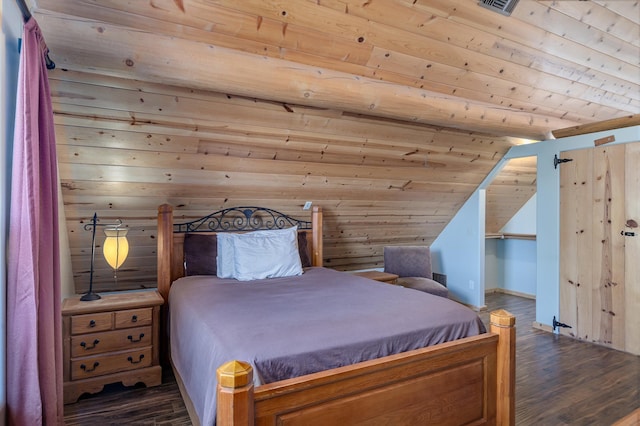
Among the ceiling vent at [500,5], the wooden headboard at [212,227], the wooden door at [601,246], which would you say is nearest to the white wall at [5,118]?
the wooden headboard at [212,227]

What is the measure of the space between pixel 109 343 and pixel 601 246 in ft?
13.5

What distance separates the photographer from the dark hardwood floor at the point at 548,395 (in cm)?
216

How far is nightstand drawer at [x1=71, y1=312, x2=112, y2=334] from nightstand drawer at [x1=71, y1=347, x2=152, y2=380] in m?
0.18

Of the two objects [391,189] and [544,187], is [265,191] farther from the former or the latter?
[544,187]

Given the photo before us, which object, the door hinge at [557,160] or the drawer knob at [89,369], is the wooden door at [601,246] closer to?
the door hinge at [557,160]

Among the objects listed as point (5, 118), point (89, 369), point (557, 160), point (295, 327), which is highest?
point (557, 160)

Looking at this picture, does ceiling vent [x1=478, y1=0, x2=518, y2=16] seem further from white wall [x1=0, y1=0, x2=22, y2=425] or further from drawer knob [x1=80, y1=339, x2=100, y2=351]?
drawer knob [x1=80, y1=339, x2=100, y2=351]

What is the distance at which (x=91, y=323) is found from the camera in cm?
246

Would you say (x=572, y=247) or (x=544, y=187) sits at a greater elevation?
(x=544, y=187)

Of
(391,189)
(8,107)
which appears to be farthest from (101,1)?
(391,189)

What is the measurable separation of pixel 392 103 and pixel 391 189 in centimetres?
131

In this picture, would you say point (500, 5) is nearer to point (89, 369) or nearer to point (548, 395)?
point (548, 395)

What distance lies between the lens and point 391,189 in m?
3.99

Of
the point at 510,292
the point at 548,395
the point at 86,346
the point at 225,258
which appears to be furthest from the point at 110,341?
the point at 510,292
